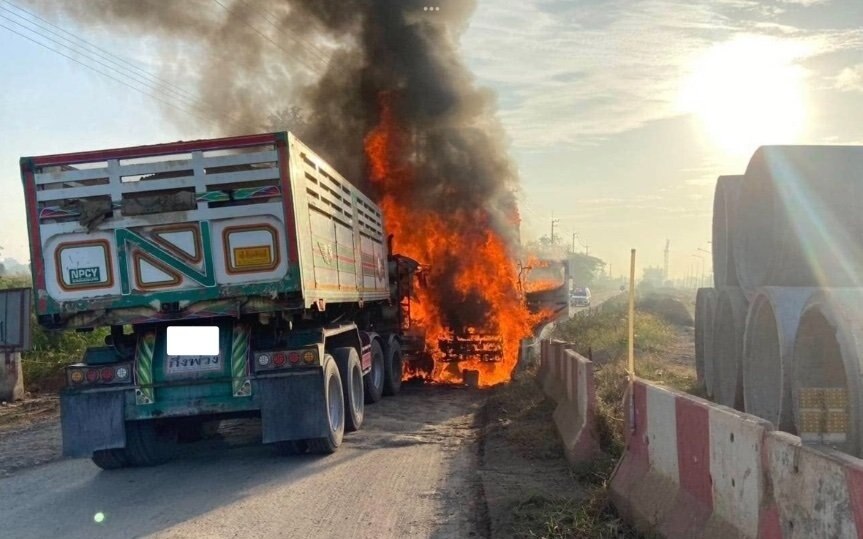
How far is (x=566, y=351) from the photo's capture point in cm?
920

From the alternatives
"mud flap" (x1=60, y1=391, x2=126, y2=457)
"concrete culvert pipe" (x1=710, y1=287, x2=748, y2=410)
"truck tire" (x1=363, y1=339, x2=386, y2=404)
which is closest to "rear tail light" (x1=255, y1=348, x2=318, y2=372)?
"mud flap" (x1=60, y1=391, x2=126, y2=457)

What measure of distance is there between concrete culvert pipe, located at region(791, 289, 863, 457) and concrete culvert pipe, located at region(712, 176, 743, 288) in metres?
3.20

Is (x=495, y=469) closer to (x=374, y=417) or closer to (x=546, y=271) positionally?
(x=374, y=417)

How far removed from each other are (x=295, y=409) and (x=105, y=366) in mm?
2038

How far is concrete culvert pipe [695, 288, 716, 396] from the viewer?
1058cm

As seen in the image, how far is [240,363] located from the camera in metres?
7.87

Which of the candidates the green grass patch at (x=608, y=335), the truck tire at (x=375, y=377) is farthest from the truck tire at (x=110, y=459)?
the green grass patch at (x=608, y=335)

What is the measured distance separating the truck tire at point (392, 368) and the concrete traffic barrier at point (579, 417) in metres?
5.56

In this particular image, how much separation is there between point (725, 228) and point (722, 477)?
7.18 metres

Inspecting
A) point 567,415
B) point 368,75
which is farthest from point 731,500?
point 368,75

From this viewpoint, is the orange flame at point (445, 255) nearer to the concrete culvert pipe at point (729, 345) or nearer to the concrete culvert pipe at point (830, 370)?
the concrete culvert pipe at point (729, 345)

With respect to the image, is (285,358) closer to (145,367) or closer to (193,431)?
(145,367)

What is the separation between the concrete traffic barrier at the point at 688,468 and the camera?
3553 millimetres

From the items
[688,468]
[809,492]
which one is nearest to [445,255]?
[688,468]
